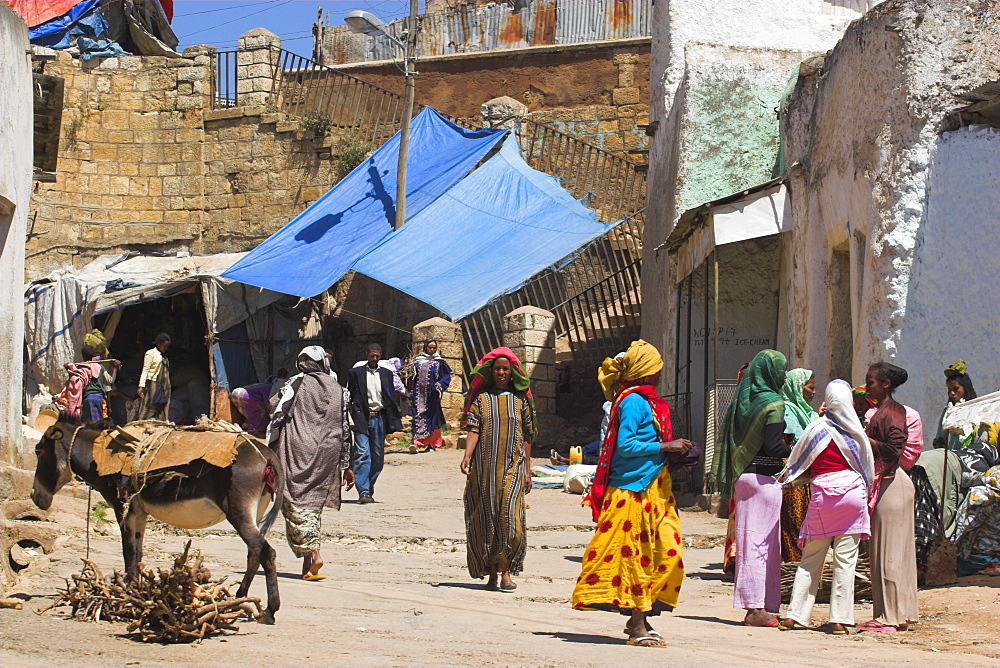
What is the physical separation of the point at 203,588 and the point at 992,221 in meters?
5.47

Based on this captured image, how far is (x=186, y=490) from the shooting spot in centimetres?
560

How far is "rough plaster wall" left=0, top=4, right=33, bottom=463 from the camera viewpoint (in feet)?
28.0

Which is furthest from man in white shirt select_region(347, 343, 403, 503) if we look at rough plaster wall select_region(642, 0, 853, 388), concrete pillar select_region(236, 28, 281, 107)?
concrete pillar select_region(236, 28, 281, 107)

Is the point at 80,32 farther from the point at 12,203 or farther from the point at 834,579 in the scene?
the point at 834,579

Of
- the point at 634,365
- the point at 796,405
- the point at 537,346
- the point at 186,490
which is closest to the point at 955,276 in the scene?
Answer: the point at 796,405

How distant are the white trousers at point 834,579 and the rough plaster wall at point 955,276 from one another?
2570 millimetres

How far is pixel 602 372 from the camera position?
563cm

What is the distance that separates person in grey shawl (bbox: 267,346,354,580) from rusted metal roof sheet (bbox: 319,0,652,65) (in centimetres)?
1832

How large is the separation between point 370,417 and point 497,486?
4.19 meters

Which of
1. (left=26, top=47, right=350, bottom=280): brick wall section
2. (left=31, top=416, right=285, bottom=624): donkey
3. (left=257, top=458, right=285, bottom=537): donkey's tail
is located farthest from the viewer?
(left=26, top=47, right=350, bottom=280): brick wall section

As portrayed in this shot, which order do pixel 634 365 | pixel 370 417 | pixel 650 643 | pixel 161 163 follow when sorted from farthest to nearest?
pixel 161 163
pixel 370 417
pixel 634 365
pixel 650 643

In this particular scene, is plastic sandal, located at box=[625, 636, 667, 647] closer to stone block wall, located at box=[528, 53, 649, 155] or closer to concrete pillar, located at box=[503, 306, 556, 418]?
concrete pillar, located at box=[503, 306, 556, 418]

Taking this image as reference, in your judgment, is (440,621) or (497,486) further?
(497,486)

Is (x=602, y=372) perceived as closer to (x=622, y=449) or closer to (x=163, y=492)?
(x=622, y=449)
